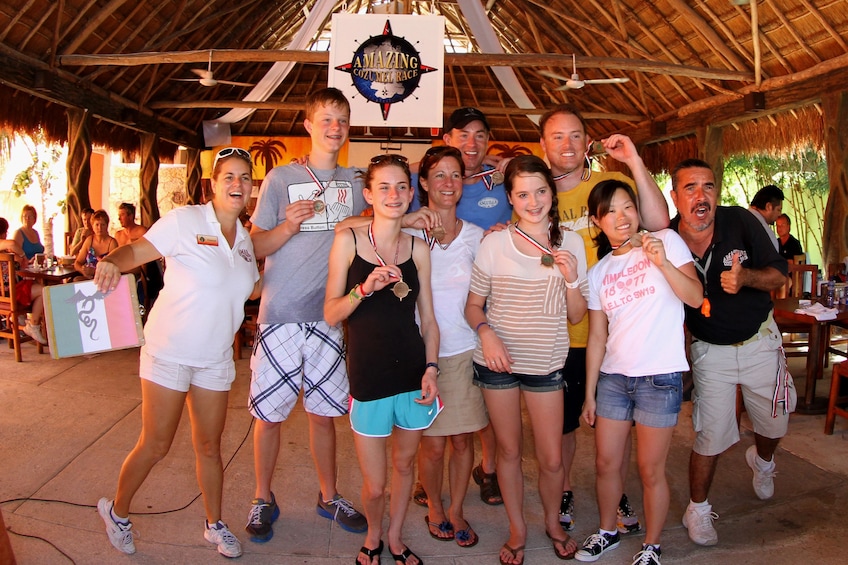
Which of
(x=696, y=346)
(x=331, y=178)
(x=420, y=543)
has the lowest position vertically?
(x=420, y=543)

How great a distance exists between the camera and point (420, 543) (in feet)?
9.03

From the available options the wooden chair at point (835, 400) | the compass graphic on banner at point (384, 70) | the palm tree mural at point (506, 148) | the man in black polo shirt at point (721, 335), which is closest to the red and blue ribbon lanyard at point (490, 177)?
the man in black polo shirt at point (721, 335)

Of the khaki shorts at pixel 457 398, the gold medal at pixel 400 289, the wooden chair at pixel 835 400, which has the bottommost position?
the wooden chair at pixel 835 400

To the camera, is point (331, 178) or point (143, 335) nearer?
point (143, 335)

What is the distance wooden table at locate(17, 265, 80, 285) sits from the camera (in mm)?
6191

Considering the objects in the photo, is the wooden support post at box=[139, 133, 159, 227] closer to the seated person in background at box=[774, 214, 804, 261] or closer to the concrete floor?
the concrete floor

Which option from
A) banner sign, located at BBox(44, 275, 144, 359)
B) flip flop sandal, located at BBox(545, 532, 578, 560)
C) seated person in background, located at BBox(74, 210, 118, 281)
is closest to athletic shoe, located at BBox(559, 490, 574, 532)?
flip flop sandal, located at BBox(545, 532, 578, 560)

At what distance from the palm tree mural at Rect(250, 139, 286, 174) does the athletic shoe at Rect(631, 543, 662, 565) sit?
12.9 metres

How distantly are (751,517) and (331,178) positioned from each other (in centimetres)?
248

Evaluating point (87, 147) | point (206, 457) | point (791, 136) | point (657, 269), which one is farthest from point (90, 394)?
point (791, 136)

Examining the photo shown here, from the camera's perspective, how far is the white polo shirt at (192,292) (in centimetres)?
240

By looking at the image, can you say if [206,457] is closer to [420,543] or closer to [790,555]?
[420,543]

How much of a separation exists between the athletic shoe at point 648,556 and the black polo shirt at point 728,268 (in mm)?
921

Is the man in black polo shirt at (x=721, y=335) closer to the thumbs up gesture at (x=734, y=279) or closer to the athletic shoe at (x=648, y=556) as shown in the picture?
the thumbs up gesture at (x=734, y=279)
